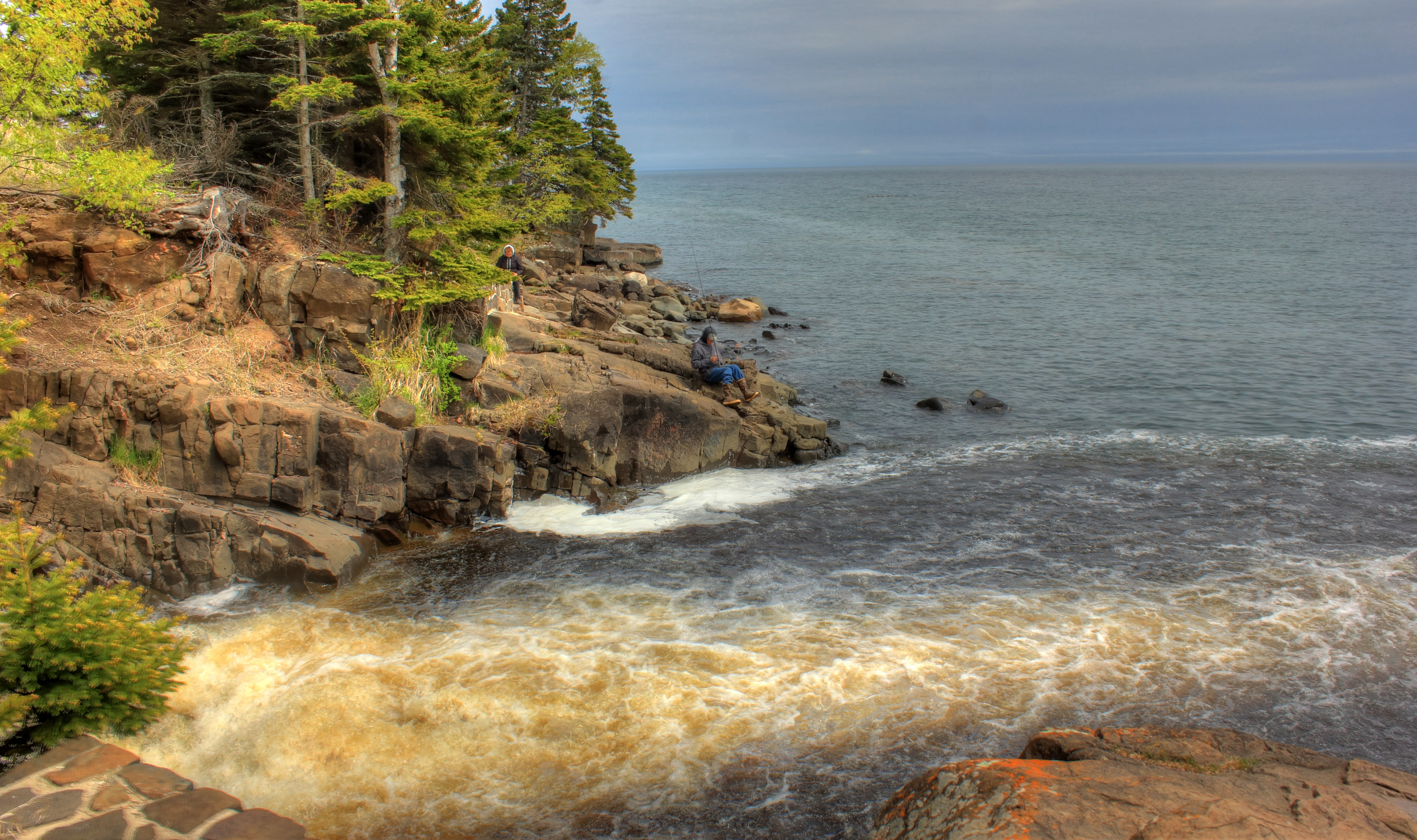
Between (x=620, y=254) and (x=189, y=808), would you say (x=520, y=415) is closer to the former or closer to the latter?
(x=189, y=808)

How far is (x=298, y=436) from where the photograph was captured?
12422mm

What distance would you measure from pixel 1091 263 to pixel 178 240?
51.9m

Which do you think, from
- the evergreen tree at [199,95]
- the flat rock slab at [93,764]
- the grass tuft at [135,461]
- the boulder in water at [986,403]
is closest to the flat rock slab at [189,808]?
the flat rock slab at [93,764]

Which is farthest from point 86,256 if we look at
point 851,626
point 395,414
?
point 851,626

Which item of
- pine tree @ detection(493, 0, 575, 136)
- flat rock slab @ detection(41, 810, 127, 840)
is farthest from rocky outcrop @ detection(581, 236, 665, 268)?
flat rock slab @ detection(41, 810, 127, 840)

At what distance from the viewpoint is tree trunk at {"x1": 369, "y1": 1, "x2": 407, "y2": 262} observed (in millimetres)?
15227

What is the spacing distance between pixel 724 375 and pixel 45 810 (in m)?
14.1

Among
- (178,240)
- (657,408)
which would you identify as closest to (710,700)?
(657,408)

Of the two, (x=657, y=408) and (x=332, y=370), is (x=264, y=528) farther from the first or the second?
(x=657, y=408)

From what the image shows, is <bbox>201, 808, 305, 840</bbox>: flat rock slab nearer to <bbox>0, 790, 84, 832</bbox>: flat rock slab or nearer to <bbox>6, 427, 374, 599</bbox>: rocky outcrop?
<bbox>0, 790, 84, 832</bbox>: flat rock slab

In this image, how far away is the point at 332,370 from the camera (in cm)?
1405

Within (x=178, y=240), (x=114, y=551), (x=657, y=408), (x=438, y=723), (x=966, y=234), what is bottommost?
(x=438, y=723)

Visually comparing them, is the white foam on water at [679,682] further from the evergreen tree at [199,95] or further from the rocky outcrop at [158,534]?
the evergreen tree at [199,95]

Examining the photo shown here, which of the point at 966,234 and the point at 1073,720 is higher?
the point at 966,234
